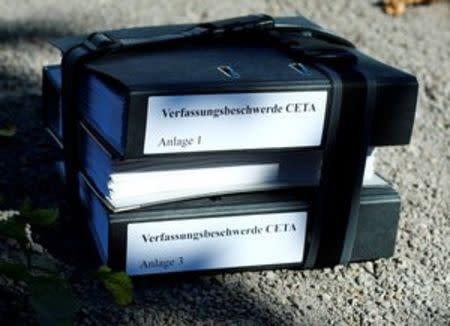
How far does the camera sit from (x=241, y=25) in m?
2.30

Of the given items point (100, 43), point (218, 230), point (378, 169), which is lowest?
point (378, 169)

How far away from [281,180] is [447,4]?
204cm

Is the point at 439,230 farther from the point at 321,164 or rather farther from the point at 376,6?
the point at 376,6

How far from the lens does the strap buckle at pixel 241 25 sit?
7.47 ft

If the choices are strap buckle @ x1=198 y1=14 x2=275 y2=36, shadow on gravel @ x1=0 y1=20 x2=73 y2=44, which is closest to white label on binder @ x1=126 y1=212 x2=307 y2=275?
strap buckle @ x1=198 y1=14 x2=275 y2=36

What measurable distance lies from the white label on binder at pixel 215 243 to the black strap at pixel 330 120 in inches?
1.9

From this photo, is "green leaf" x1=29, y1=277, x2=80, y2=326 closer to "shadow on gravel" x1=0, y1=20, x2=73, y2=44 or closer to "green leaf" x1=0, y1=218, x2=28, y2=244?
"green leaf" x1=0, y1=218, x2=28, y2=244

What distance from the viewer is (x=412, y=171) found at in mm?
2787

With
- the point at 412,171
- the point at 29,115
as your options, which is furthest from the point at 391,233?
the point at 29,115

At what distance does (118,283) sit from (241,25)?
0.62 metres

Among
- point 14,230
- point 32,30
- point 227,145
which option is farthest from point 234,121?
point 32,30

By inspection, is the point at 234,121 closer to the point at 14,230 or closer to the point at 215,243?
the point at 215,243

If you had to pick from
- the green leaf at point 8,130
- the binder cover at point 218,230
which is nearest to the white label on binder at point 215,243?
the binder cover at point 218,230

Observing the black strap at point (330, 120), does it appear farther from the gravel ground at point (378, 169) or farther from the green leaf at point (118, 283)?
the green leaf at point (118, 283)
